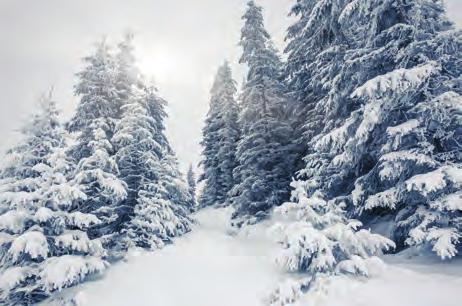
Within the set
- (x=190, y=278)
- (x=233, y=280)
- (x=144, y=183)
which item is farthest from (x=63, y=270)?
(x=144, y=183)

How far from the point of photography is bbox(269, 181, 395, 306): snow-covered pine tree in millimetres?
8531

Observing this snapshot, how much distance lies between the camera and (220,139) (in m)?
36.9

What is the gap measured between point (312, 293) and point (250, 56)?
18638mm

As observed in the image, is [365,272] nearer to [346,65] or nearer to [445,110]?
[445,110]

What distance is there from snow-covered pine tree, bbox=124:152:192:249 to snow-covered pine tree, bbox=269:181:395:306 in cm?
955

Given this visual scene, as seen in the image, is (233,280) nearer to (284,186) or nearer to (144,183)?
(144,183)

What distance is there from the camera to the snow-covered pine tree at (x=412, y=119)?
27.9 ft

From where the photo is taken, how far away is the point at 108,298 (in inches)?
482

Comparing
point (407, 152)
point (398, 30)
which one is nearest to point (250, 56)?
point (398, 30)

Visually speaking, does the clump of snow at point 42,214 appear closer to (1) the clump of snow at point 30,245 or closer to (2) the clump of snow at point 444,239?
(1) the clump of snow at point 30,245

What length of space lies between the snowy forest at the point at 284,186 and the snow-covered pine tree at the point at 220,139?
922cm

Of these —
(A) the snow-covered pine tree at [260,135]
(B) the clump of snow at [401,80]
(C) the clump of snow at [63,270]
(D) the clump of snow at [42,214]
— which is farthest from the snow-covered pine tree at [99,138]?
(B) the clump of snow at [401,80]

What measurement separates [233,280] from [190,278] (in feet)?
6.51

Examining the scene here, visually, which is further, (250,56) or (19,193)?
(250,56)
